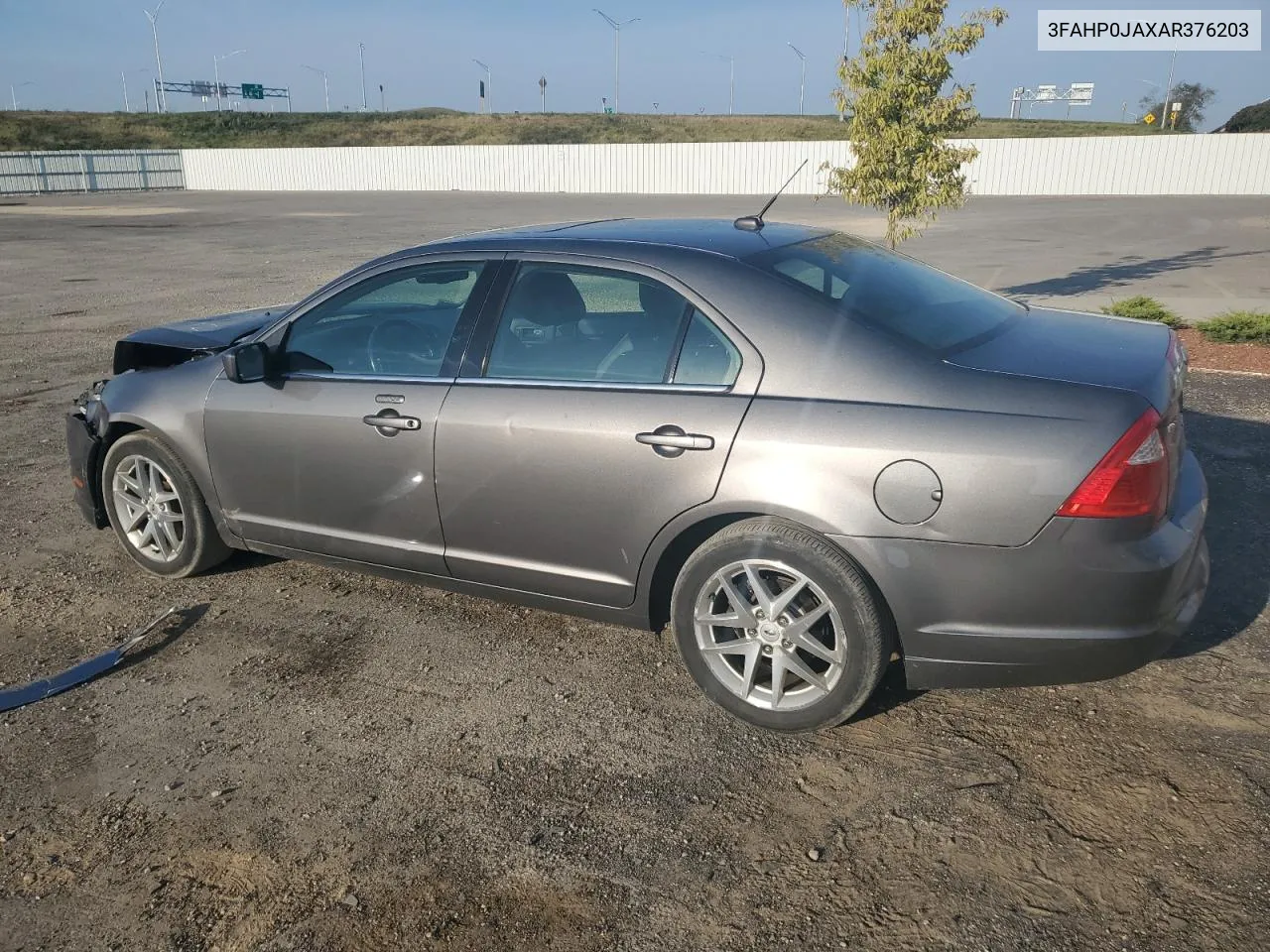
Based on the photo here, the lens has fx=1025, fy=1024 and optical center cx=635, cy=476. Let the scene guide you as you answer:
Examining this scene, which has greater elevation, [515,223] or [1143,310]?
[515,223]

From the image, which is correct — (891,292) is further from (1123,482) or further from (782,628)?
(782,628)

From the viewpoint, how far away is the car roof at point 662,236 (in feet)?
12.5

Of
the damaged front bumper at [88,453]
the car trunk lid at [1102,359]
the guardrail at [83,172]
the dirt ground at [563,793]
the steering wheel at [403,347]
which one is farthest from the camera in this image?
the guardrail at [83,172]

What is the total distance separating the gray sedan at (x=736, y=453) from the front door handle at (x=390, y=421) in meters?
0.02

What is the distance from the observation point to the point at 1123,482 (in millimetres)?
2951

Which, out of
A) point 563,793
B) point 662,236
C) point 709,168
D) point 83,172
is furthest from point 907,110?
point 83,172

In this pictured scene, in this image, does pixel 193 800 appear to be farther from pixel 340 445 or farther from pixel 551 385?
pixel 551 385

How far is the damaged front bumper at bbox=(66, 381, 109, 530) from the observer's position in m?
5.00

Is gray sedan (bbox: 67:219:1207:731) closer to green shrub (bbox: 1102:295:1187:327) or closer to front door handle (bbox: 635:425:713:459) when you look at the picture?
front door handle (bbox: 635:425:713:459)

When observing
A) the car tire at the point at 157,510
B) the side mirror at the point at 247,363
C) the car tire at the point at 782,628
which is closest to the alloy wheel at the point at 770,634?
the car tire at the point at 782,628

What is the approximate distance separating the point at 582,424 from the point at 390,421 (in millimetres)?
877

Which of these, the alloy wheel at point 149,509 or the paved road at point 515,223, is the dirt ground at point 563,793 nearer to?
the alloy wheel at point 149,509

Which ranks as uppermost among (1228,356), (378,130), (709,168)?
(378,130)

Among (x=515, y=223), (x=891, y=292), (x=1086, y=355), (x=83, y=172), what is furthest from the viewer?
(x=83, y=172)
